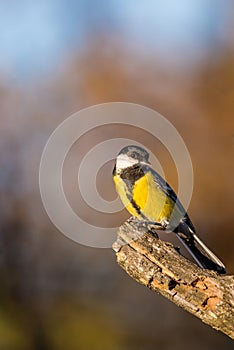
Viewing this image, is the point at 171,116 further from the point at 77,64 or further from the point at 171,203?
the point at 171,203

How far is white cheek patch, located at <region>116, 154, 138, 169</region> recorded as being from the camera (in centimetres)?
261

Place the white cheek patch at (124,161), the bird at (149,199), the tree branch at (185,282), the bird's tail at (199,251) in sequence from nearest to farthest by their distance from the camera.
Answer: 1. the tree branch at (185,282)
2. the bird's tail at (199,251)
3. the bird at (149,199)
4. the white cheek patch at (124,161)

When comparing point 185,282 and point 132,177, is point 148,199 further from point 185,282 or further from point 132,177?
point 185,282

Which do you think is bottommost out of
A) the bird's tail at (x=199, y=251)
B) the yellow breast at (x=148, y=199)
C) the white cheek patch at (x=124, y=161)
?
the bird's tail at (x=199, y=251)

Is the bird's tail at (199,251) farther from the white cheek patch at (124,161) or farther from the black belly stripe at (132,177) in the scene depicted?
the white cheek patch at (124,161)

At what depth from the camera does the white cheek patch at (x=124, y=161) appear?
261 centimetres

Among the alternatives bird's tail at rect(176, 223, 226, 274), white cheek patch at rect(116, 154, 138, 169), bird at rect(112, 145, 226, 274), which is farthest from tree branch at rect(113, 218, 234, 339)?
white cheek patch at rect(116, 154, 138, 169)

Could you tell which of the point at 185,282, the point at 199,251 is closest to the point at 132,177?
the point at 199,251

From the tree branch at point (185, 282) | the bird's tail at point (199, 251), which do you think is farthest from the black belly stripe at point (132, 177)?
the tree branch at point (185, 282)

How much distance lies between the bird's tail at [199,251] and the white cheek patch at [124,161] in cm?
32

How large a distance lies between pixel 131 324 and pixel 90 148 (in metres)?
1.33

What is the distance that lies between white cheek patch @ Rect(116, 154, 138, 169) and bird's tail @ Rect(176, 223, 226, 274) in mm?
319

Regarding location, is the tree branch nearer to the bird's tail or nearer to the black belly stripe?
the bird's tail

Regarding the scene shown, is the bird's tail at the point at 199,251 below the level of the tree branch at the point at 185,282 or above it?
Answer: above
